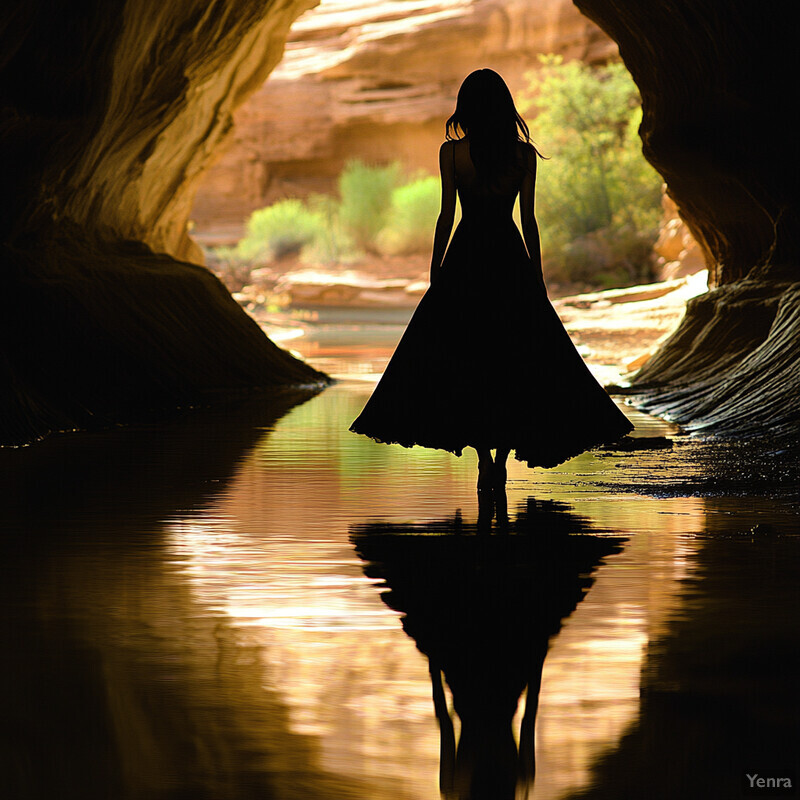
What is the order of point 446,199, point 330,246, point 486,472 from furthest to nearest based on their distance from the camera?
point 330,246, point 486,472, point 446,199

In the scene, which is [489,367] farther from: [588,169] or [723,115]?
[588,169]

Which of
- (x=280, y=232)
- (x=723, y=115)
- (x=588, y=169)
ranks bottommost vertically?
(x=723, y=115)

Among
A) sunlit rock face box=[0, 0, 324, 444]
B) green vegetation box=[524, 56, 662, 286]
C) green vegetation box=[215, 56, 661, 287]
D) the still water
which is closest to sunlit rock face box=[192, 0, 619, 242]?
green vegetation box=[215, 56, 661, 287]

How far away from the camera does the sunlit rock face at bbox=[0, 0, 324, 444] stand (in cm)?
1255

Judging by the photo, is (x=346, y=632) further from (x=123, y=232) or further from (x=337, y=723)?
(x=123, y=232)

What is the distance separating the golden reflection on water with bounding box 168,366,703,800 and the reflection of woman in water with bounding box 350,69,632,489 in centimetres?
42

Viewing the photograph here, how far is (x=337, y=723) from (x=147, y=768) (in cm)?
54

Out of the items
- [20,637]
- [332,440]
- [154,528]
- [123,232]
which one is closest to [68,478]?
[154,528]

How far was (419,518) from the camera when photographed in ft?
24.9

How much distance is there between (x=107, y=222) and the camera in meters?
17.7

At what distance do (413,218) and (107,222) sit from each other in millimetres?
44077

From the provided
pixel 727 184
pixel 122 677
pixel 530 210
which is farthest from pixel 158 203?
pixel 122 677

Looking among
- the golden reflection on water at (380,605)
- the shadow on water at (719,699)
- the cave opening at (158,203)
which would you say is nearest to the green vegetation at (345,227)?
the cave opening at (158,203)

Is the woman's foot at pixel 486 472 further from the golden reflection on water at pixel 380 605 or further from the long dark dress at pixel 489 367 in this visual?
the long dark dress at pixel 489 367
